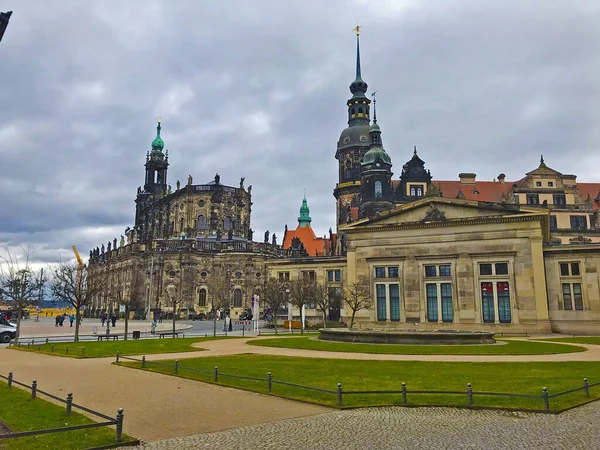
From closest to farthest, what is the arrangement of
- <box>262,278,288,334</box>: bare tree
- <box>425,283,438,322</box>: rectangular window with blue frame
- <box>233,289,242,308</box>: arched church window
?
<box>425,283,438,322</box>: rectangular window with blue frame → <box>262,278,288,334</box>: bare tree → <box>233,289,242,308</box>: arched church window

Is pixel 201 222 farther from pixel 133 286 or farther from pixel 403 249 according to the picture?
pixel 403 249

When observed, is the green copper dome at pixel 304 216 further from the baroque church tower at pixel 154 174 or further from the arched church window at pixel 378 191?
the arched church window at pixel 378 191

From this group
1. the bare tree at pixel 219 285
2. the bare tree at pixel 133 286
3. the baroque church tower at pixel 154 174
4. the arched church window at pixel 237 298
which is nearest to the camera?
the bare tree at pixel 219 285

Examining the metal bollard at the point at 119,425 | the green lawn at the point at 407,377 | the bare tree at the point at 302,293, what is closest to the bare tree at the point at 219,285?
the bare tree at the point at 302,293

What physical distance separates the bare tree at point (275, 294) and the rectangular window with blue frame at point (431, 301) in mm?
14611

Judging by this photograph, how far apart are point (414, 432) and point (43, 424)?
323 inches

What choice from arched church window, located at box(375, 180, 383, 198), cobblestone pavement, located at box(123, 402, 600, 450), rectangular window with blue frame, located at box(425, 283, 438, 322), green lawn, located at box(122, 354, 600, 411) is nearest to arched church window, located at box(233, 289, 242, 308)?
arched church window, located at box(375, 180, 383, 198)

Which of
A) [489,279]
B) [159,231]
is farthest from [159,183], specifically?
[489,279]

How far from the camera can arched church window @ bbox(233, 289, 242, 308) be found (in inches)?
3388

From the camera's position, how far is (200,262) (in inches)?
3435

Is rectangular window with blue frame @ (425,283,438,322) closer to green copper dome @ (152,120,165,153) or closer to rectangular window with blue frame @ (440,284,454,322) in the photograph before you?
rectangular window with blue frame @ (440,284,454,322)

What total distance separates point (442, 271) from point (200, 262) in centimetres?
5214

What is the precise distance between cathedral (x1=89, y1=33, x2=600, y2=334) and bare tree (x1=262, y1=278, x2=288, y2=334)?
12.3 feet

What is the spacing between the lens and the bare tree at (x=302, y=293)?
50.3 metres
